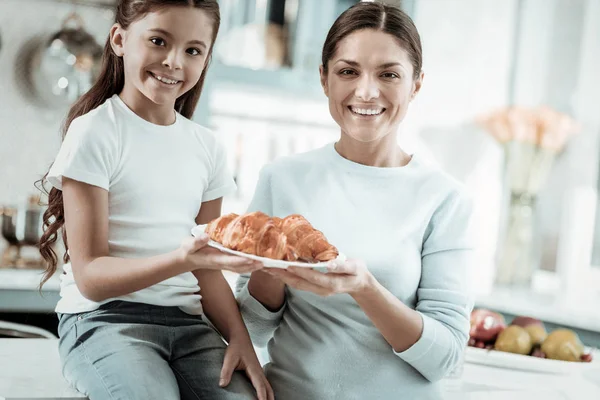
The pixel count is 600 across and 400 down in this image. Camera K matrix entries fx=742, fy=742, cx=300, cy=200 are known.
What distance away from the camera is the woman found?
123 centimetres

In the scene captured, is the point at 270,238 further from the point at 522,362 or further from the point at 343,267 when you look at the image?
the point at 522,362

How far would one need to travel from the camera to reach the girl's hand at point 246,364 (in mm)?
1192

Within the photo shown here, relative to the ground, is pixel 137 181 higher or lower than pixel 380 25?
lower

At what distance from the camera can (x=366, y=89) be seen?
124cm

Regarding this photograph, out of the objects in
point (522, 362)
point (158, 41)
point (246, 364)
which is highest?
point (158, 41)

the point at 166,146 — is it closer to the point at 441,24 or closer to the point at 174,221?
the point at 174,221

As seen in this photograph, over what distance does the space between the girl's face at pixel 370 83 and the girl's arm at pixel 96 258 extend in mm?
423

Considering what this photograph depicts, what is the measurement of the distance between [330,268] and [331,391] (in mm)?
305

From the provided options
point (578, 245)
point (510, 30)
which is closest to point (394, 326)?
point (578, 245)

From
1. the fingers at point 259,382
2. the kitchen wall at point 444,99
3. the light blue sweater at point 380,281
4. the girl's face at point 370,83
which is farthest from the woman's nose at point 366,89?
the kitchen wall at point 444,99

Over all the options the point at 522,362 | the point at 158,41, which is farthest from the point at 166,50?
the point at 522,362

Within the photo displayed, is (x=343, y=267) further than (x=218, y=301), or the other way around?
(x=218, y=301)

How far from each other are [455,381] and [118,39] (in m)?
0.91

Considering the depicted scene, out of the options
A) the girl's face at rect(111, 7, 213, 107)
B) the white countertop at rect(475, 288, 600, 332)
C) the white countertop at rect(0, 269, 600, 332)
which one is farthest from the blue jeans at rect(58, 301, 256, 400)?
the white countertop at rect(475, 288, 600, 332)
